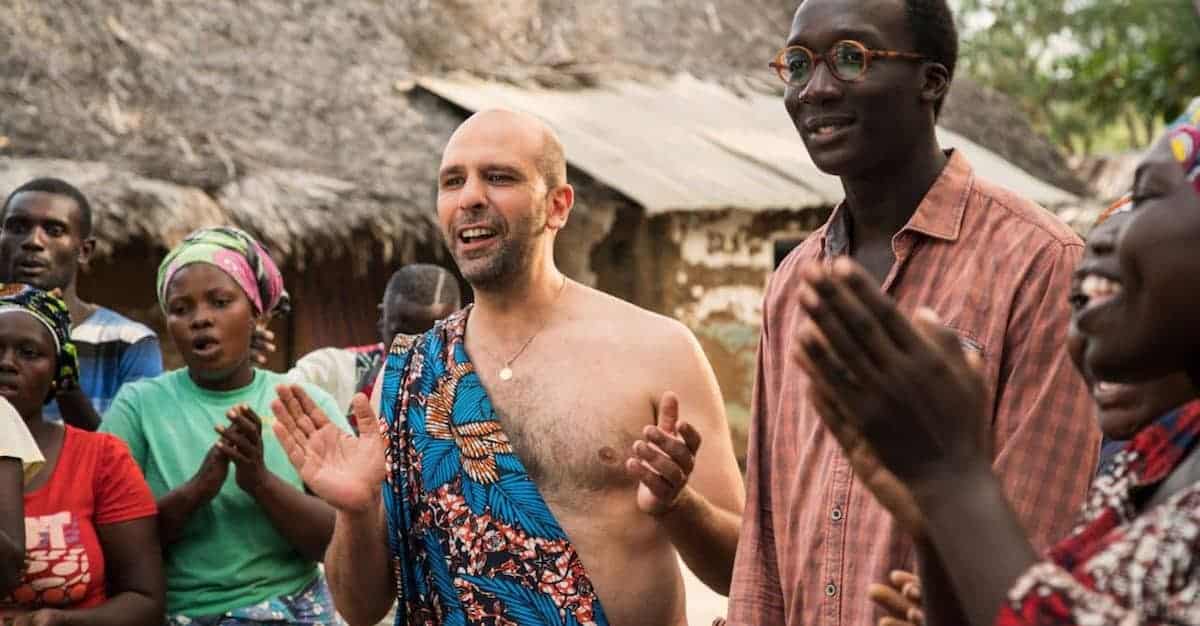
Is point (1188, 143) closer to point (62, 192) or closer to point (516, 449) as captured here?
point (516, 449)

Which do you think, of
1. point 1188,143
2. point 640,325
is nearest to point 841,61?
point 640,325

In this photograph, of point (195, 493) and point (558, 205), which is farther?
point (195, 493)

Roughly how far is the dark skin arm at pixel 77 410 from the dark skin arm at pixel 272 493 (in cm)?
73

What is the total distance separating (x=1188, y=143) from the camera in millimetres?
1579

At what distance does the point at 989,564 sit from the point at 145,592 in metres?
2.77

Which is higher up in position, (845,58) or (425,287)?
(845,58)

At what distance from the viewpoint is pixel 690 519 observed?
3057 mm

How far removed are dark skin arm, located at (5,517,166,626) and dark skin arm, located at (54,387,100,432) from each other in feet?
2.31

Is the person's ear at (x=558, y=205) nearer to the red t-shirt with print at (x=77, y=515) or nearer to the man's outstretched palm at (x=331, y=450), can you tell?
the man's outstretched palm at (x=331, y=450)

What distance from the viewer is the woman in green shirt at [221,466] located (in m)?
Answer: 3.91

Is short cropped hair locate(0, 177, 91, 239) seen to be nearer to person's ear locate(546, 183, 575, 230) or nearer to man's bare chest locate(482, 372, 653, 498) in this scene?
person's ear locate(546, 183, 575, 230)

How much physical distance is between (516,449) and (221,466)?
3.15ft

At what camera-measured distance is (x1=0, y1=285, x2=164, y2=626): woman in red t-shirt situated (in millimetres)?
3689

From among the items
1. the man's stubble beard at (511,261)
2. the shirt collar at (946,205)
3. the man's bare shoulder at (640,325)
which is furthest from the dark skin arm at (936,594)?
the man's stubble beard at (511,261)
